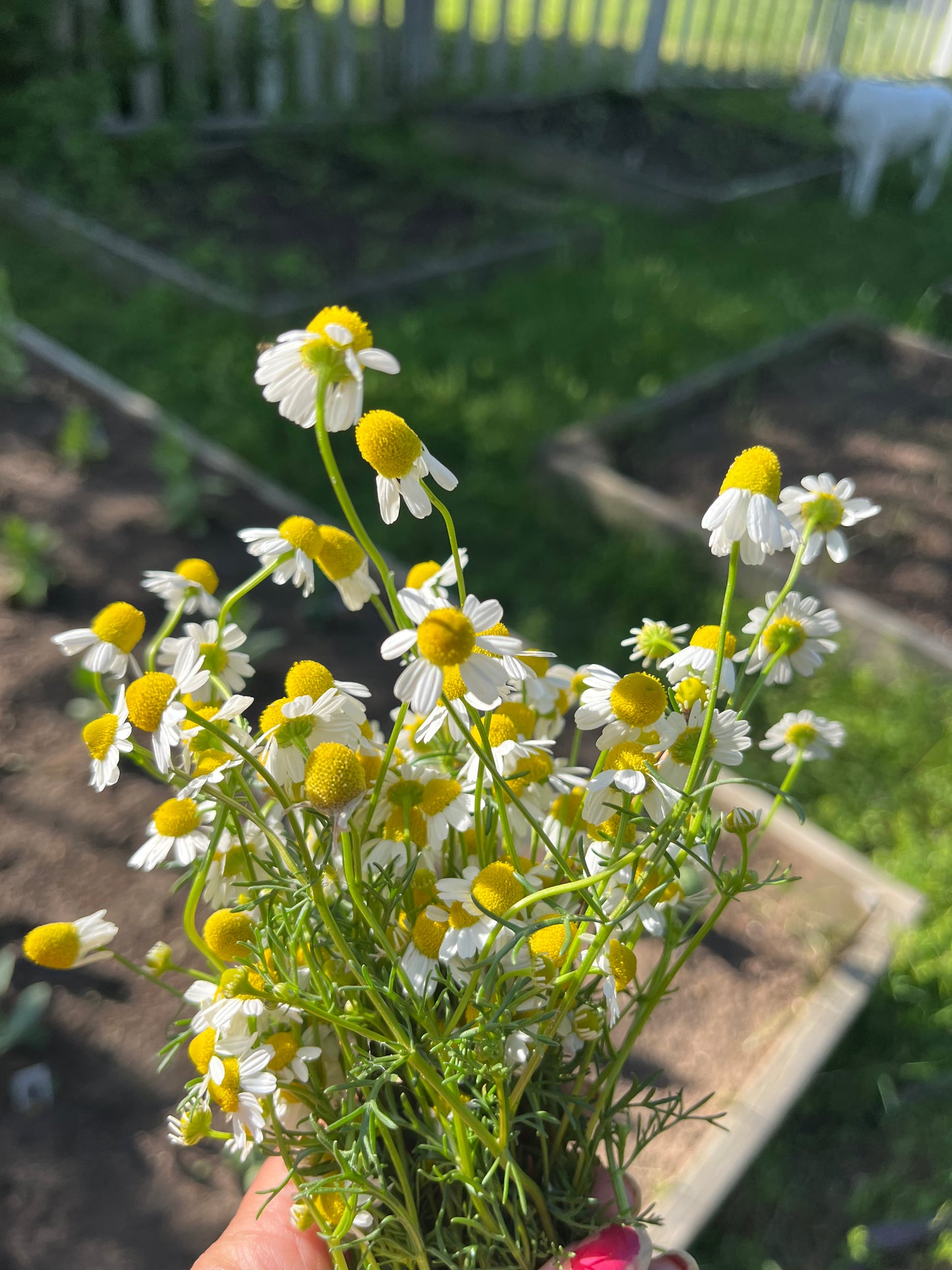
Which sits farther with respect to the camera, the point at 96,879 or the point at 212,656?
the point at 96,879

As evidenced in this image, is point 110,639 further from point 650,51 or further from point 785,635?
point 650,51

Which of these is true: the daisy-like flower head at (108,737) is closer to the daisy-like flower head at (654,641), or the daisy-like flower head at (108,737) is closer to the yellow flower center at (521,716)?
the yellow flower center at (521,716)

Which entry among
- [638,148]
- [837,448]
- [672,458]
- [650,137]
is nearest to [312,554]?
[672,458]

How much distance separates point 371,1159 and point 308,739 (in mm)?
355

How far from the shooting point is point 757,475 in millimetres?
711

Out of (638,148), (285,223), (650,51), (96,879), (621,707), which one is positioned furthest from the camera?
(650,51)

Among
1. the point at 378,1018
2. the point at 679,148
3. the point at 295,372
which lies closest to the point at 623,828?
the point at 378,1018

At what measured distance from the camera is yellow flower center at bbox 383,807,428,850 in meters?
0.85

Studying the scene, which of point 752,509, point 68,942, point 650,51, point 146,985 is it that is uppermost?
point 752,509

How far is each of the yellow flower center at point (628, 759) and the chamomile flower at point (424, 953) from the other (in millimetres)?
209

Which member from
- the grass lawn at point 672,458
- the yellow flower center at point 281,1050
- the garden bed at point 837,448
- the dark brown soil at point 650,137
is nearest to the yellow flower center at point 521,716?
the yellow flower center at point 281,1050

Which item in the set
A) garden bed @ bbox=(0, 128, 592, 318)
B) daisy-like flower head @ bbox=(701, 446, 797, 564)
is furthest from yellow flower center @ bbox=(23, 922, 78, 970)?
garden bed @ bbox=(0, 128, 592, 318)

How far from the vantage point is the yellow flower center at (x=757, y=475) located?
28.0 inches

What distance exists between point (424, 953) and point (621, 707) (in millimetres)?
287
